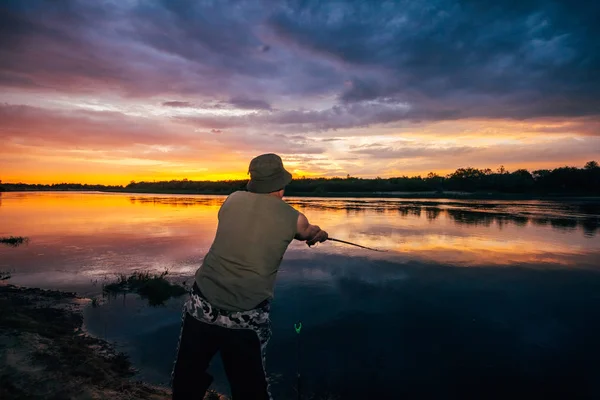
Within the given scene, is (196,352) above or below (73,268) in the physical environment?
above

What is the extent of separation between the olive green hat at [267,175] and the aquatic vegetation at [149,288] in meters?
8.64

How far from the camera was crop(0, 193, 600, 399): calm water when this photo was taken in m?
6.58

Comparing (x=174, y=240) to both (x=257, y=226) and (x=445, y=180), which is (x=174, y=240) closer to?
(x=257, y=226)

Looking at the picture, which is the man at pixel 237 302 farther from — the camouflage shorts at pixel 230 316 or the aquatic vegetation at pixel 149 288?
the aquatic vegetation at pixel 149 288

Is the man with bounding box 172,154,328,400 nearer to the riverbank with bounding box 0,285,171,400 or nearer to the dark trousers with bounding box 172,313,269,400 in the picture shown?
the dark trousers with bounding box 172,313,269,400

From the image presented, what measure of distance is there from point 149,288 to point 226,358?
31.1 ft

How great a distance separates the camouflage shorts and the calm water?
12.6 feet

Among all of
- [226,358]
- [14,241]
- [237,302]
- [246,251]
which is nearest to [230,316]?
[237,302]

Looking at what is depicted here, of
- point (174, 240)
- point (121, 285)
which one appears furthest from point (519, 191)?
point (121, 285)

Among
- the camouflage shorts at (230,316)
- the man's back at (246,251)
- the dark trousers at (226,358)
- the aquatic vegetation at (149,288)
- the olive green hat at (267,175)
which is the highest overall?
the olive green hat at (267,175)

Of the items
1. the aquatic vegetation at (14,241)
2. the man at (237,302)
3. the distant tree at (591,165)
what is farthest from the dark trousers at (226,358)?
the distant tree at (591,165)

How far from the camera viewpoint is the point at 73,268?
14500 mm

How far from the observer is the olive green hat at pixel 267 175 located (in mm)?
3174

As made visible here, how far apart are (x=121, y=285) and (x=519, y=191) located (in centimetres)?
10195
